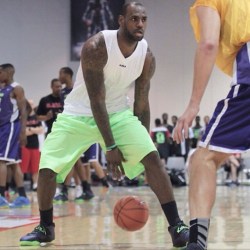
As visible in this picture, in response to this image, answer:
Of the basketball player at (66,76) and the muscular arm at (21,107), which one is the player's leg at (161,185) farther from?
the basketball player at (66,76)

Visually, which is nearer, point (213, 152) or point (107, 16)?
point (213, 152)

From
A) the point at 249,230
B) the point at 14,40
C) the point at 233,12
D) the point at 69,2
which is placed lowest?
the point at 249,230

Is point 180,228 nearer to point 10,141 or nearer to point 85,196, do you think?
point 10,141

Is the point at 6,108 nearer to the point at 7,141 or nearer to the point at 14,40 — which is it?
the point at 7,141

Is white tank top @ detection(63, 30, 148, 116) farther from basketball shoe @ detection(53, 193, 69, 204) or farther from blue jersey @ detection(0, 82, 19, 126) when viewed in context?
basketball shoe @ detection(53, 193, 69, 204)

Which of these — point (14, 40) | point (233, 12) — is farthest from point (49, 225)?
point (14, 40)

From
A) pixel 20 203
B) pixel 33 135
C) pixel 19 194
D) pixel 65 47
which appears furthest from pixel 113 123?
pixel 65 47

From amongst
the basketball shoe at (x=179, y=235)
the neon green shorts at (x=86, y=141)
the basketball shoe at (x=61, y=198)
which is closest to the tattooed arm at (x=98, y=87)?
the neon green shorts at (x=86, y=141)

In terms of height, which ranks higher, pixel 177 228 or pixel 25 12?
pixel 25 12

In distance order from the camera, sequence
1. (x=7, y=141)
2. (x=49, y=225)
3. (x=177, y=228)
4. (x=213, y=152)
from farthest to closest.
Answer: (x=7, y=141)
(x=49, y=225)
(x=177, y=228)
(x=213, y=152)

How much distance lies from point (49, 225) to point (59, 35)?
622 inches

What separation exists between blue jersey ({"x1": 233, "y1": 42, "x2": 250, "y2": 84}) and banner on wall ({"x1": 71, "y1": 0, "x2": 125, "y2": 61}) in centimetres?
1656

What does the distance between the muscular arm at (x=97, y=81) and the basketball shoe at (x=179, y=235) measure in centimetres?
74

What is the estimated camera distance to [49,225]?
14.4 feet
